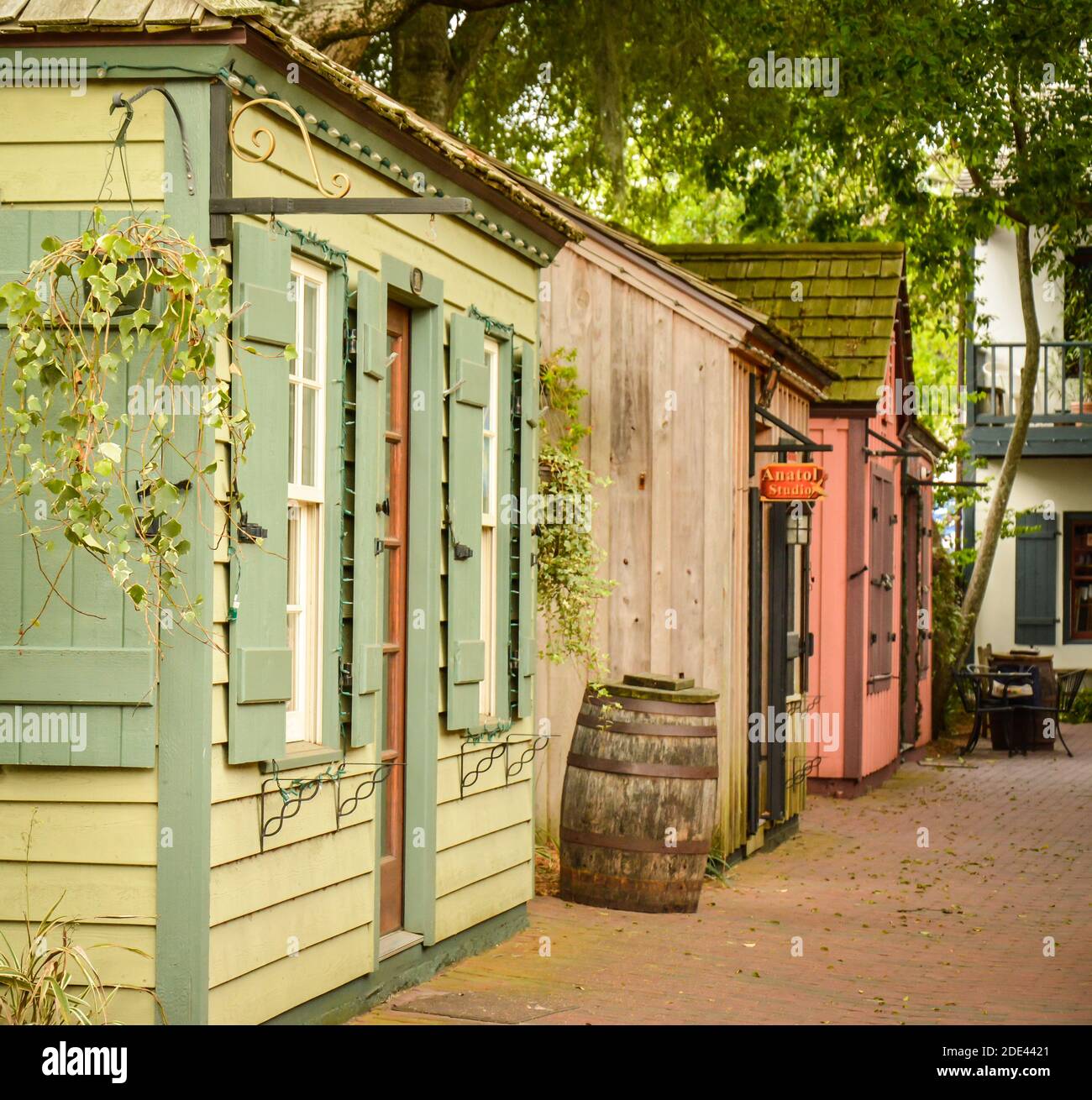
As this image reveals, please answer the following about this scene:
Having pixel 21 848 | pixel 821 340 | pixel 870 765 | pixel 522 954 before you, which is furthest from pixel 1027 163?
pixel 21 848

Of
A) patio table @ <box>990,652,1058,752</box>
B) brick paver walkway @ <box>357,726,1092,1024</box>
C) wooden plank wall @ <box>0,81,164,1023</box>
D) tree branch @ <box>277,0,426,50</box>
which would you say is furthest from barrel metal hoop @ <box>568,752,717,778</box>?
patio table @ <box>990,652,1058,752</box>

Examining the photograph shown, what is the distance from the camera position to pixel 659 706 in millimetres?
8828

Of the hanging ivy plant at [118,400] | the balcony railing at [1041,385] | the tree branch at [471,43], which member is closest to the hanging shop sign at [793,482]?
the hanging ivy plant at [118,400]

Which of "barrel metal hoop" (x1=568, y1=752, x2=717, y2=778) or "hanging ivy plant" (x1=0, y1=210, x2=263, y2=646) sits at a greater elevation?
"hanging ivy plant" (x1=0, y1=210, x2=263, y2=646)

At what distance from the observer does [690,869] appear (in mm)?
8844

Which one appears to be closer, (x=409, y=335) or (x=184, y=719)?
(x=184, y=719)

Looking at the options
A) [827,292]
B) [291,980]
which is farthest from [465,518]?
[827,292]

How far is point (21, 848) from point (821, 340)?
1027 centimetres

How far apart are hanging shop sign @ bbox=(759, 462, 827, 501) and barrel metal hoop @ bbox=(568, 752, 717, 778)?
2.45m

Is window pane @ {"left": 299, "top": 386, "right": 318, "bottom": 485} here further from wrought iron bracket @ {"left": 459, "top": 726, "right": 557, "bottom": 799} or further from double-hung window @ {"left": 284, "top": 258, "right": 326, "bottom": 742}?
wrought iron bracket @ {"left": 459, "top": 726, "right": 557, "bottom": 799}

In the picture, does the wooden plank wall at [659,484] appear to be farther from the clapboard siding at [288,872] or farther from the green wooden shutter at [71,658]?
the green wooden shutter at [71,658]

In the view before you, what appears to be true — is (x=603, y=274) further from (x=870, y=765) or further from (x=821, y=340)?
(x=870, y=765)

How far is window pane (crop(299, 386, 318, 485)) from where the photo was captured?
5977 millimetres
